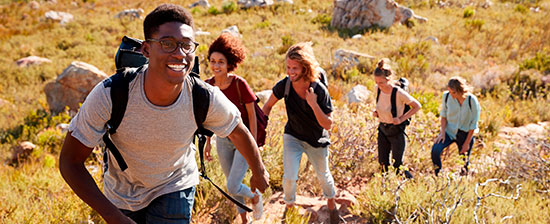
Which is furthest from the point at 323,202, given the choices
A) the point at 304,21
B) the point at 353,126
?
the point at 304,21

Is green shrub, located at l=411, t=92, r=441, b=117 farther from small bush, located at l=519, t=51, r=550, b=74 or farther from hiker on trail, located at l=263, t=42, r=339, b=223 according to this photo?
small bush, located at l=519, t=51, r=550, b=74

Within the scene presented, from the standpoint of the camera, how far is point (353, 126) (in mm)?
5355

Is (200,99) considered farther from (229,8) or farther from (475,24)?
(229,8)

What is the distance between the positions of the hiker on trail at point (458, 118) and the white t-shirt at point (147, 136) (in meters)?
3.62

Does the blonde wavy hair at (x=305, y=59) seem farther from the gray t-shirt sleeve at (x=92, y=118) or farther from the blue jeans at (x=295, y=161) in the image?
the gray t-shirt sleeve at (x=92, y=118)

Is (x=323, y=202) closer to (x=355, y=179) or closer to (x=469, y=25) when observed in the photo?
(x=355, y=179)

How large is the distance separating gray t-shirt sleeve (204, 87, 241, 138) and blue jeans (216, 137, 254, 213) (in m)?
1.37

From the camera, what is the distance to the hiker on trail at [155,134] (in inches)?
66.4

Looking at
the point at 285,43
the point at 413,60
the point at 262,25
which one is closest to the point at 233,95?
the point at 413,60

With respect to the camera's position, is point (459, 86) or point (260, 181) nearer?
point (260, 181)

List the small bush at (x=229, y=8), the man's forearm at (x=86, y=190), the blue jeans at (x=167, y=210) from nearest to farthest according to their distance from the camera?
the man's forearm at (x=86, y=190) → the blue jeans at (x=167, y=210) → the small bush at (x=229, y=8)

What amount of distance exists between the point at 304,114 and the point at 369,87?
6155mm

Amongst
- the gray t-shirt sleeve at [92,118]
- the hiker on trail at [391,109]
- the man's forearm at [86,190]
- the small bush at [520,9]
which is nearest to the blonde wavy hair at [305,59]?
the hiker on trail at [391,109]

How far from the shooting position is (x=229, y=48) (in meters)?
3.45
